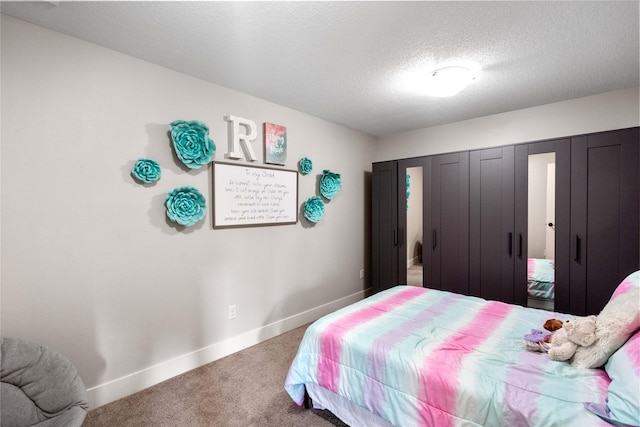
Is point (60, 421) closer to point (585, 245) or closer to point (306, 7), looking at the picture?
point (306, 7)

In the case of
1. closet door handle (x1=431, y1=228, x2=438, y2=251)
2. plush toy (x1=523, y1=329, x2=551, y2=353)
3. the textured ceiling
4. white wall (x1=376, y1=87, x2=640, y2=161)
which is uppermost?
the textured ceiling

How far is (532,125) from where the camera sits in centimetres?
293

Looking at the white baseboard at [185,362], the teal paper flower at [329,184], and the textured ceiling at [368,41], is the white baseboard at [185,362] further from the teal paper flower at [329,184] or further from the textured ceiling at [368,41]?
the textured ceiling at [368,41]

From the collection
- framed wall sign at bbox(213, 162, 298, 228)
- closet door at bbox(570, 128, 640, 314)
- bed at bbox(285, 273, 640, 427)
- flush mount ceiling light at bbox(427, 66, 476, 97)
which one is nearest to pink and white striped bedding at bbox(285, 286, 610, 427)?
bed at bbox(285, 273, 640, 427)

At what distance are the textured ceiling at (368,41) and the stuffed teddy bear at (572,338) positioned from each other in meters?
1.61

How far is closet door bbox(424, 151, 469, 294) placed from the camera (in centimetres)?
304

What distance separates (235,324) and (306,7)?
96.1 inches

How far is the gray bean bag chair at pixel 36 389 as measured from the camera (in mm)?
1242

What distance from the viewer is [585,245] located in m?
2.45

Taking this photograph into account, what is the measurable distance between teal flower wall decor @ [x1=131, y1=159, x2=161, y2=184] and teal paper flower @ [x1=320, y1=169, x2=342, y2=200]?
1.72 meters

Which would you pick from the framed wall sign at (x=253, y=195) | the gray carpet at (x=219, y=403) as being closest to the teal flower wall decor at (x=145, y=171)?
the framed wall sign at (x=253, y=195)

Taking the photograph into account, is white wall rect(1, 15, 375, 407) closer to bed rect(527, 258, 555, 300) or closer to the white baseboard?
the white baseboard

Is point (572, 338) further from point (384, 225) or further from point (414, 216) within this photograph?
point (384, 225)

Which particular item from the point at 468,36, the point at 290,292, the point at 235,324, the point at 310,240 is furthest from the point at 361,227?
the point at 468,36
